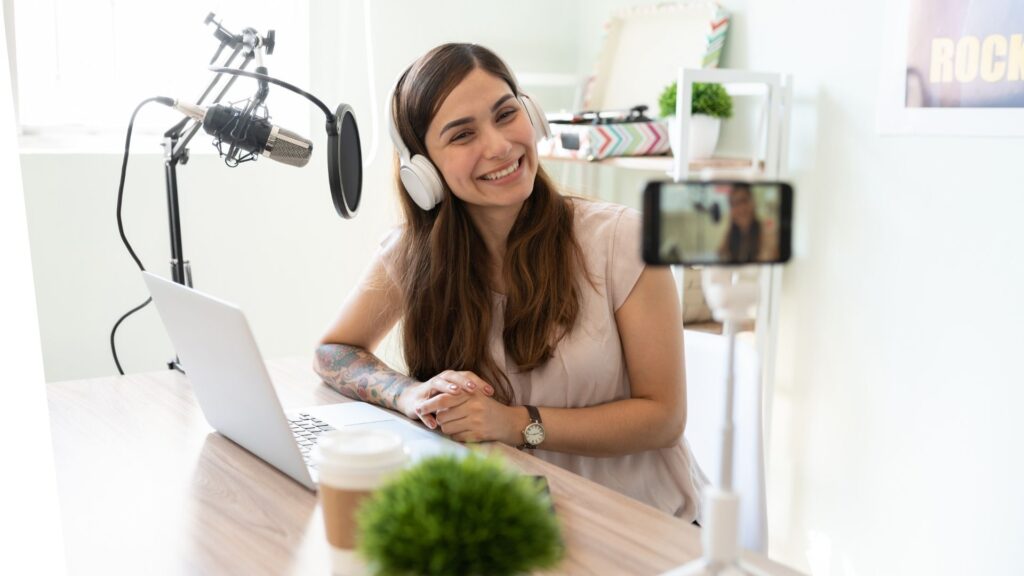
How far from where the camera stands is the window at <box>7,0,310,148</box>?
2.45 meters

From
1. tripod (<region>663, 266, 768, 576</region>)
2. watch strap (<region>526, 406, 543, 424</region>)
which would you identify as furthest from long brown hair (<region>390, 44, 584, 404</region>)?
tripod (<region>663, 266, 768, 576</region>)

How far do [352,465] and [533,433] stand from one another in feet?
2.18

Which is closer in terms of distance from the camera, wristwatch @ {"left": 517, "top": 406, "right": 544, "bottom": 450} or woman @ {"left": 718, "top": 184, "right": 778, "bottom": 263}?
woman @ {"left": 718, "top": 184, "right": 778, "bottom": 263}

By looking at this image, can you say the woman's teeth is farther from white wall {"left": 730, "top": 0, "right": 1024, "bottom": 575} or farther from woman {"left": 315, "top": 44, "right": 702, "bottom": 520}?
white wall {"left": 730, "top": 0, "right": 1024, "bottom": 575}

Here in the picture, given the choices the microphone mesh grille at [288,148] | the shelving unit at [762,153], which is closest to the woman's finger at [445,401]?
the microphone mesh grille at [288,148]

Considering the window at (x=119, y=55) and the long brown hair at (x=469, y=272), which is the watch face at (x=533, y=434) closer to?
the long brown hair at (x=469, y=272)

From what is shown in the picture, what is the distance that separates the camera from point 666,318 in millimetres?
1516

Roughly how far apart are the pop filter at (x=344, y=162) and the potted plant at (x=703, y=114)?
1.10 metres

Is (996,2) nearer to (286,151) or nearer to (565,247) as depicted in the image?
(565,247)

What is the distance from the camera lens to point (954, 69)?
1.97 m

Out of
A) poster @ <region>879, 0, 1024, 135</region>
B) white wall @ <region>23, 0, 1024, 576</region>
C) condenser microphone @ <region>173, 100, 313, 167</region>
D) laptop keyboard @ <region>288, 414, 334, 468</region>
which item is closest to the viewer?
laptop keyboard @ <region>288, 414, 334, 468</region>

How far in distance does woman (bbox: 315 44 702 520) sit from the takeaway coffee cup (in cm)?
62

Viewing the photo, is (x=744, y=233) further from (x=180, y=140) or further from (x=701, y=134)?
(x=701, y=134)

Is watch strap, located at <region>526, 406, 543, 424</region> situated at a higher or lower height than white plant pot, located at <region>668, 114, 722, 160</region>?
lower
